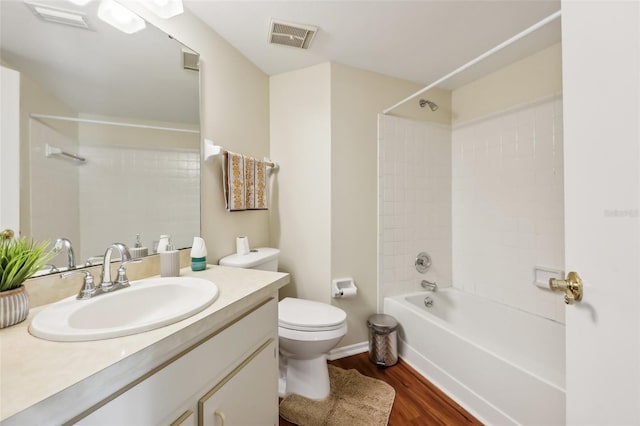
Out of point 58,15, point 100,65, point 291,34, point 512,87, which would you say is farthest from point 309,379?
point 512,87

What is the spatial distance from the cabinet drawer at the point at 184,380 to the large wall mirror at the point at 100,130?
2.03 feet

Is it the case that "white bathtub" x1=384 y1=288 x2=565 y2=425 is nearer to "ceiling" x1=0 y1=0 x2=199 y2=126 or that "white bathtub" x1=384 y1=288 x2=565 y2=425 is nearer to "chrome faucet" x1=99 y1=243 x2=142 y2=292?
"chrome faucet" x1=99 y1=243 x2=142 y2=292

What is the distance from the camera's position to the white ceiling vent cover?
1513 mm

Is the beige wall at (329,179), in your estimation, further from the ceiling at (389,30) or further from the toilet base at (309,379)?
the toilet base at (309,379)

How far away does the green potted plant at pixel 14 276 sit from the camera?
0.65 metres

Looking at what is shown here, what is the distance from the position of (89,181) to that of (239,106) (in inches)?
42.2

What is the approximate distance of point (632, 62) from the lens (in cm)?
51

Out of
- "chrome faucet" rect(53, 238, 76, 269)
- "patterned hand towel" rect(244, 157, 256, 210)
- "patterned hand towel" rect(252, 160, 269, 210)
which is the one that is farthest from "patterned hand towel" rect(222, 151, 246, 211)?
"chrome faucet" rect(53, 238, 76, 269)

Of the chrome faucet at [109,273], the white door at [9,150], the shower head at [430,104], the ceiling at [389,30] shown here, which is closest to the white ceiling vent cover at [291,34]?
the ceiling at [389,30]

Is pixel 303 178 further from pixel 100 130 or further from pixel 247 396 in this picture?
pixel 247 396

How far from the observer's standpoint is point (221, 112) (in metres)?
1.62

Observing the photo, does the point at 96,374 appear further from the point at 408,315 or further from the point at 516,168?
the point at 516,168

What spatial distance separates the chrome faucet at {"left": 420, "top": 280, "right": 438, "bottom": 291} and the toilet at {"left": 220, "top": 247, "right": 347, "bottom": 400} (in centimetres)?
102

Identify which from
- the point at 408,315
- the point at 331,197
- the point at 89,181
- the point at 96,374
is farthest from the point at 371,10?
the point at 408,315
